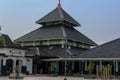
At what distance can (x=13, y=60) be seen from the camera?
124 ft

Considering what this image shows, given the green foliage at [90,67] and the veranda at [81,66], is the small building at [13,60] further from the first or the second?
the green foliage at [90,67]

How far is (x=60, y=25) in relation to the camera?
152 feet

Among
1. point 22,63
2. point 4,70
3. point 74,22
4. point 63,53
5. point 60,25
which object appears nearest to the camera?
point 4,70

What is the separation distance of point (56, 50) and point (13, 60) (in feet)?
25.7

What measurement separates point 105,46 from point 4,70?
1264cm

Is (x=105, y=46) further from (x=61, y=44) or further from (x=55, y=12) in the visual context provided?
(x=55, y=12)

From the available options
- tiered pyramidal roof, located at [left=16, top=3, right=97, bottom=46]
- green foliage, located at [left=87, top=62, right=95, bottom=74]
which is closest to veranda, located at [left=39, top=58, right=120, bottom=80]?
green foliage, located at [left=87, top=62, right=95, bottom=74]

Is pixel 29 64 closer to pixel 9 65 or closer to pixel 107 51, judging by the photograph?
pixel 9 65

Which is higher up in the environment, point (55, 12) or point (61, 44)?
point (55, 12)

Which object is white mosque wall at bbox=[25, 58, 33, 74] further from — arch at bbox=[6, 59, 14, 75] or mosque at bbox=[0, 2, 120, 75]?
arch at bbox=[6, 59, 14, 75]

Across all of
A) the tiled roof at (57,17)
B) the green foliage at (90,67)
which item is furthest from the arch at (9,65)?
the tiled roof at (57,17)

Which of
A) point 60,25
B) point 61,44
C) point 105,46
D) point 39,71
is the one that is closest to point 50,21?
point 60,25

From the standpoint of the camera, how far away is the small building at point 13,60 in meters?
36.4

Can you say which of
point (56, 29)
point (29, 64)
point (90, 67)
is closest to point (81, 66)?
point (90, 67)
